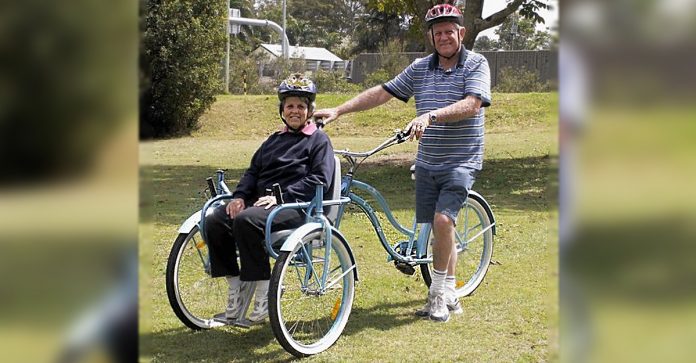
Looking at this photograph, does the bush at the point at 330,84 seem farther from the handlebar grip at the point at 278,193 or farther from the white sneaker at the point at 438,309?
the handlebar grip at the point at 278,193

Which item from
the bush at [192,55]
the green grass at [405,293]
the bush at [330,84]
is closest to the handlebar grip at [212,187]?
the green grass at [405,293]

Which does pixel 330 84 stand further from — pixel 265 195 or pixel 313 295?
pixel 313 295

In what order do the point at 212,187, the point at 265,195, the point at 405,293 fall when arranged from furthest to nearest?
the point at 405,293 < the point at 212,187 < the point at 265,195

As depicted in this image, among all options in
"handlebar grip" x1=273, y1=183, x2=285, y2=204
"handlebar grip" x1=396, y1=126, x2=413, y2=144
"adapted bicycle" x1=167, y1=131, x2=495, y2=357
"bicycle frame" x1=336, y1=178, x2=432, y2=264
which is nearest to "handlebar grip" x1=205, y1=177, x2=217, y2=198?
"adapted bicycle" x1=167, y1=131, x2=495, y2=357

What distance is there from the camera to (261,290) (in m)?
4.65

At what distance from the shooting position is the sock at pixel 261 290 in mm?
4629

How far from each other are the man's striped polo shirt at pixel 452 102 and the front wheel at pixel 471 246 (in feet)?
2.37
